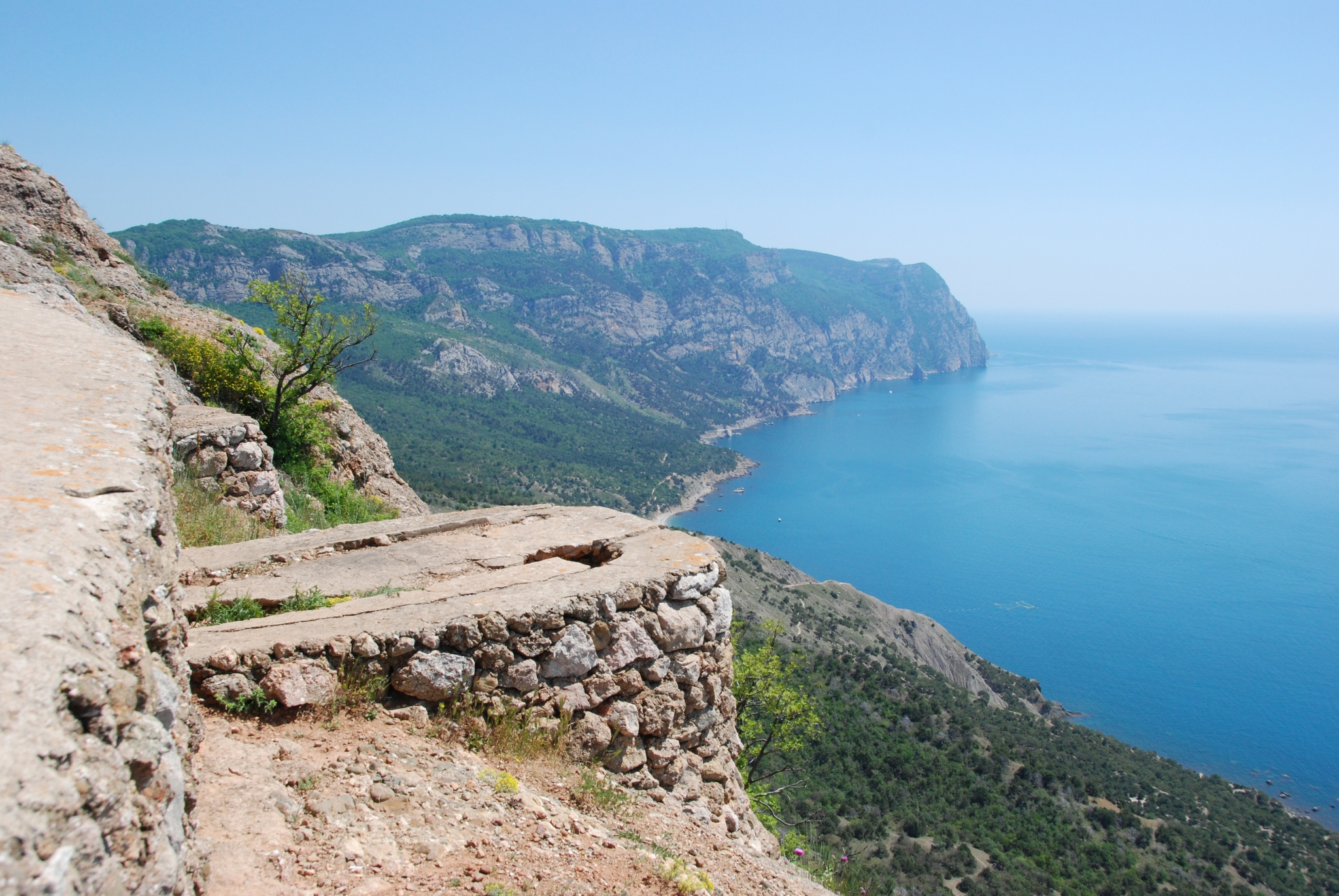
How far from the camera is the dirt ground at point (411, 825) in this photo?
14.8ft

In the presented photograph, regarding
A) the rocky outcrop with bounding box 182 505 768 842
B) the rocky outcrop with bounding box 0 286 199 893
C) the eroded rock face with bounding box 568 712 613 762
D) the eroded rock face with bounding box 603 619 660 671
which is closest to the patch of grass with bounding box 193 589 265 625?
the rocky outcrop with bounding box 182 505 768 842

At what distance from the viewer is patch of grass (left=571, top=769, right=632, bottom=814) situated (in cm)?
670

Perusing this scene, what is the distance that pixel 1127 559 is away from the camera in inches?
4272

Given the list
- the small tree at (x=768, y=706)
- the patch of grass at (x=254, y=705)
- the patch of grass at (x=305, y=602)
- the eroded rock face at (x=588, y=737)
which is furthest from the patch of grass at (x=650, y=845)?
the small tree at (x=768, y=706)

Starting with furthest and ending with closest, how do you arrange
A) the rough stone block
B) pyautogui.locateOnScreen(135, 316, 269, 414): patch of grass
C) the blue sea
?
the blue sea
pyautogui.locateOnScreen(135, 316, 269, 414): patch of grass
the rough stone block

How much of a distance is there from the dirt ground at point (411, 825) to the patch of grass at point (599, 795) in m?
0.02

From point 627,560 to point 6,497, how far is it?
6136 mm

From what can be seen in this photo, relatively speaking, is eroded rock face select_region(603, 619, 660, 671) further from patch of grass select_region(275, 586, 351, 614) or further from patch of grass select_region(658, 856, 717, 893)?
patch of grass select_region(275, 586, 351, 614)

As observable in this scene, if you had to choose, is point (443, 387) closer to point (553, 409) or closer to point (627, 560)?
point (553, 409)

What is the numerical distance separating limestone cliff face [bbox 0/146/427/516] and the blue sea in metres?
76.3

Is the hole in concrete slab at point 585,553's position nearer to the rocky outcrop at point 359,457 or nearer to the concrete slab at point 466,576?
the concrete slab at point 466,576

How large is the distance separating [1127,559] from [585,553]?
12219 centimetres

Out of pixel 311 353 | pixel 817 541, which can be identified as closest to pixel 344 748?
pixel 311 353

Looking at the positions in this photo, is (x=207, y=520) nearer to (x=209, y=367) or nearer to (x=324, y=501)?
(x=324, y=501)
